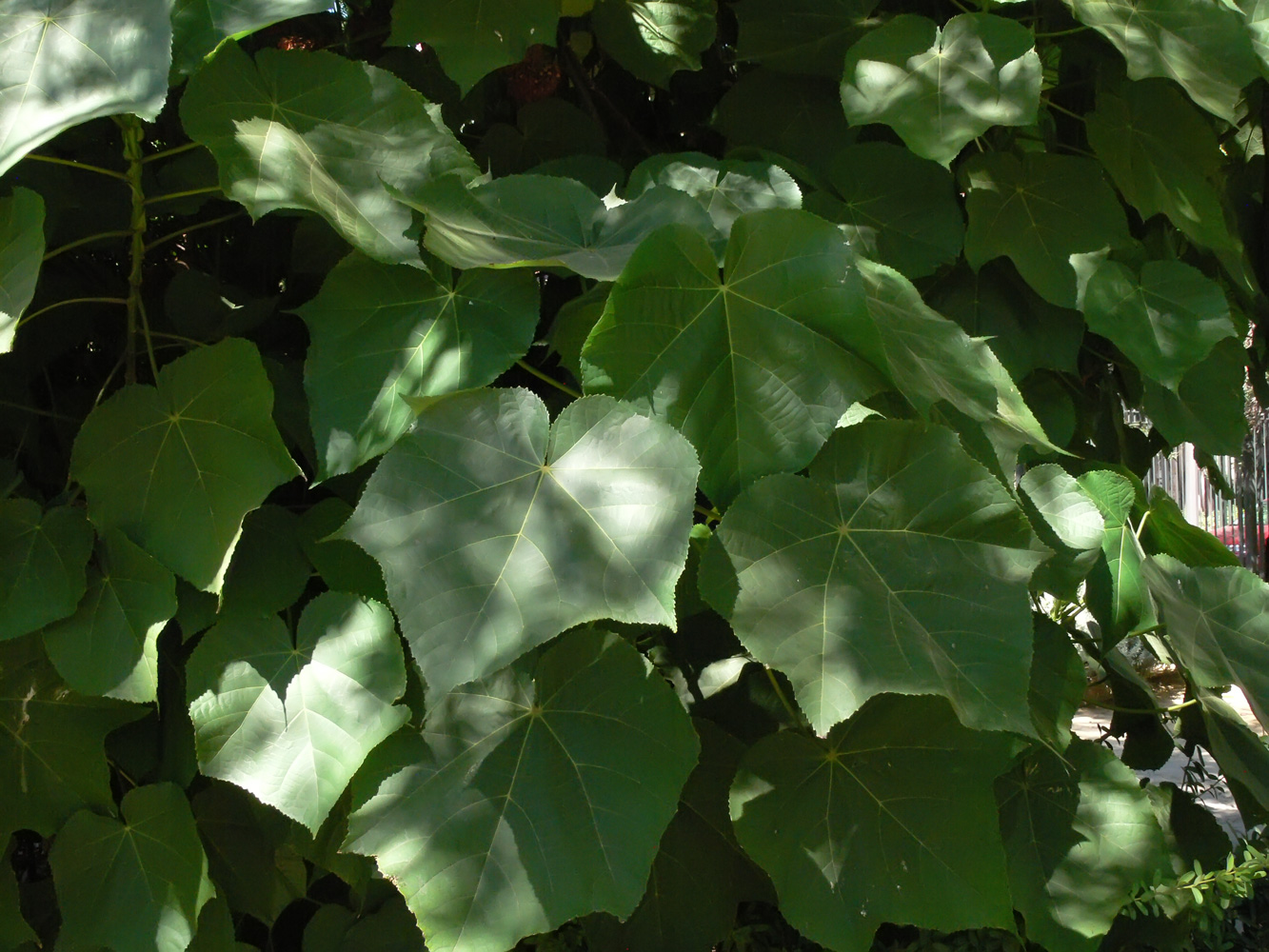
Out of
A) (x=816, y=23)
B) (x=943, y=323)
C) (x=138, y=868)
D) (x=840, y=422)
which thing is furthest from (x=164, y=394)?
(x=816, y=23)

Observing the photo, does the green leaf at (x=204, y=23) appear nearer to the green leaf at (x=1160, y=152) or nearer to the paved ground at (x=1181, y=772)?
the green leaf at (x=1160, y=152)

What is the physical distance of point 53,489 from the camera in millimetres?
1461

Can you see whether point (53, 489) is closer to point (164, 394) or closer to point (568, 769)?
point (164, 394)

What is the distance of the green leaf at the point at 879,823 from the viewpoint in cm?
115

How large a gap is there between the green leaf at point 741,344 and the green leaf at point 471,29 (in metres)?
0.46

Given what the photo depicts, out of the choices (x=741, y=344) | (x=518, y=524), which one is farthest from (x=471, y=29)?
(x=518, y=524)

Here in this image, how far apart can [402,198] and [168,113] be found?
2.03 feet

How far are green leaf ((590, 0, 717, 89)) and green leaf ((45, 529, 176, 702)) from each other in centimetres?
92

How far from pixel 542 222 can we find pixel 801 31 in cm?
58

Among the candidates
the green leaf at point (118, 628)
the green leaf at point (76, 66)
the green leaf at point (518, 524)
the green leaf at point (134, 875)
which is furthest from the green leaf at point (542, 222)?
the green leaf at point (134, 875)

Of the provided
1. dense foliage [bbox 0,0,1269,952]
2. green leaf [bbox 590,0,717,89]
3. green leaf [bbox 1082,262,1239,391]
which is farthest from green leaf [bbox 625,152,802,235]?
green leaf [bbox 1082,262,1239,391]

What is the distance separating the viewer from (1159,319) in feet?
4.91

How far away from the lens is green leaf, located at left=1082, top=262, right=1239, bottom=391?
147 cm

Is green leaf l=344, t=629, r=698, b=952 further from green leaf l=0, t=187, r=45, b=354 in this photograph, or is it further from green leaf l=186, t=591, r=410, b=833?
green leaf l=0, t=187, r=45, b=354
